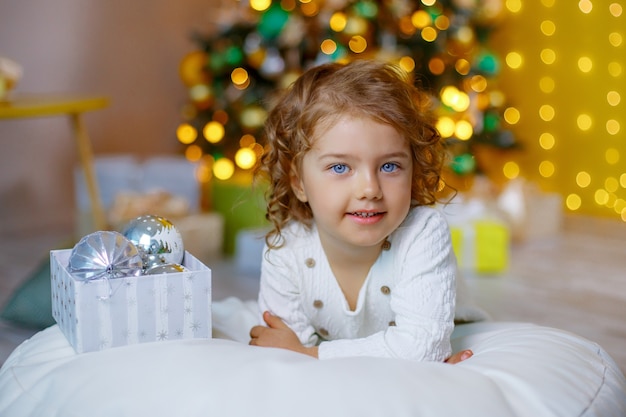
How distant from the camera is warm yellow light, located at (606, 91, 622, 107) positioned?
12.4ft

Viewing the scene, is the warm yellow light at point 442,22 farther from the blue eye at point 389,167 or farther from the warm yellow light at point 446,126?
the blue eye at point 389,167

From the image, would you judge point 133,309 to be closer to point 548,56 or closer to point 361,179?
point 361,179

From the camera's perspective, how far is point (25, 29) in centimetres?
338

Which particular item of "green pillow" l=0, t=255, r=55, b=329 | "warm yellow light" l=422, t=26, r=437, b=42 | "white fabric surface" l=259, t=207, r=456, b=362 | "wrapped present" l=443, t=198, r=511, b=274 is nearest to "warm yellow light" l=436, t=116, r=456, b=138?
"warm yellow light" l=422, t=26, r=437, b=42

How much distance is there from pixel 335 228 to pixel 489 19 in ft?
9.42

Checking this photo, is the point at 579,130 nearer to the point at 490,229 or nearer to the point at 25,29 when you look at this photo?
the point at 490,229

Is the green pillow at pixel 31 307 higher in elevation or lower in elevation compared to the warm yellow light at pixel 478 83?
lower

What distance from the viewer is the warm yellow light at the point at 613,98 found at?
378cm

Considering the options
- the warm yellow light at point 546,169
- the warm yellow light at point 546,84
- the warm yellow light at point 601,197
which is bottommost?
the warm yellow light at point 601,197

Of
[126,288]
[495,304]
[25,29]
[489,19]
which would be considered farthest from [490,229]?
[25,29]

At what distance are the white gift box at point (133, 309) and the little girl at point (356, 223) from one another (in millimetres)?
164

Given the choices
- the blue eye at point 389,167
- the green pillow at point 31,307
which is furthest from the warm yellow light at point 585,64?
the blue eye at point 389,167

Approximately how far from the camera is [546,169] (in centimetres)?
411

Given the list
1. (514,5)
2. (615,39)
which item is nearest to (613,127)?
(615,39)
